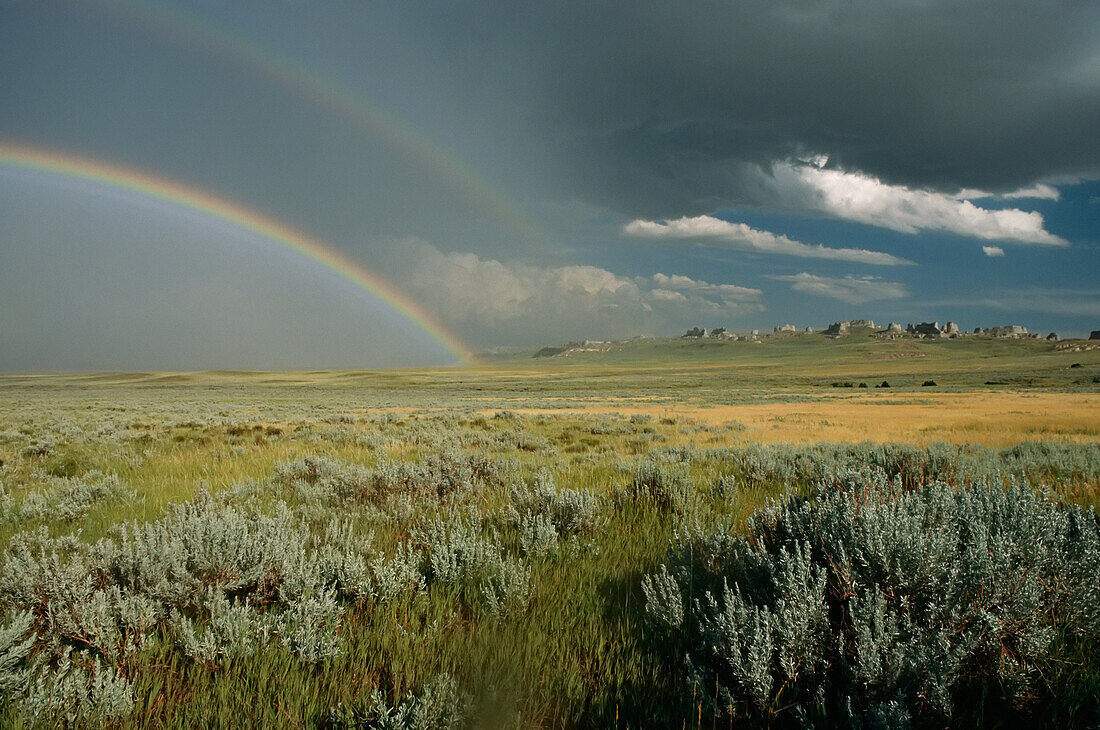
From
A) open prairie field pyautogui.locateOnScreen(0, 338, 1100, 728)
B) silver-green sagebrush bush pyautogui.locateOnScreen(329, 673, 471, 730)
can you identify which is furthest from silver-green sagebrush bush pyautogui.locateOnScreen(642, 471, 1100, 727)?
silver-green sagebrush bush pyautogui.locateOnScreen(329, 673, 471, 730)

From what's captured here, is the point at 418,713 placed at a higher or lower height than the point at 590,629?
higher

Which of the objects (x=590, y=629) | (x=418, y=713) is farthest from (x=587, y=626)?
(x=418, y=713)

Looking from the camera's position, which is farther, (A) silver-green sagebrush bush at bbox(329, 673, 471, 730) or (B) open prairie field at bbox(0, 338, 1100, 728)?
(B) open prairie field at bbox(0, 338, 1100, 728)

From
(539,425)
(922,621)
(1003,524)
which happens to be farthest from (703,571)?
(539,425)

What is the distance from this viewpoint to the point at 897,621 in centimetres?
237

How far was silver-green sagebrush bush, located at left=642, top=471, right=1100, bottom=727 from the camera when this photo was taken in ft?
6.94

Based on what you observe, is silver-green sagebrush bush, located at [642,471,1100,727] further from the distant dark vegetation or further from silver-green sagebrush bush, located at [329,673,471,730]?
silver-green sagebrush bush, located at [329,673,471,730]

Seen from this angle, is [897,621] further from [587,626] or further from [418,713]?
[418,713]

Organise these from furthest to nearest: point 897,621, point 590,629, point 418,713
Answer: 1. point 590,629
2. point 897,621
3. point 418,713

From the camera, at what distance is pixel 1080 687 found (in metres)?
2.20

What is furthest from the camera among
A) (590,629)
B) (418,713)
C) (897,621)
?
(590,629)

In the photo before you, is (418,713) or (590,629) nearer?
(418,713)

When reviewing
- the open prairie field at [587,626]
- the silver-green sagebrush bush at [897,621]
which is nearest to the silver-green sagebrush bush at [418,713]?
the open prairie field at [587,626]

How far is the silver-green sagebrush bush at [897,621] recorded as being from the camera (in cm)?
212
